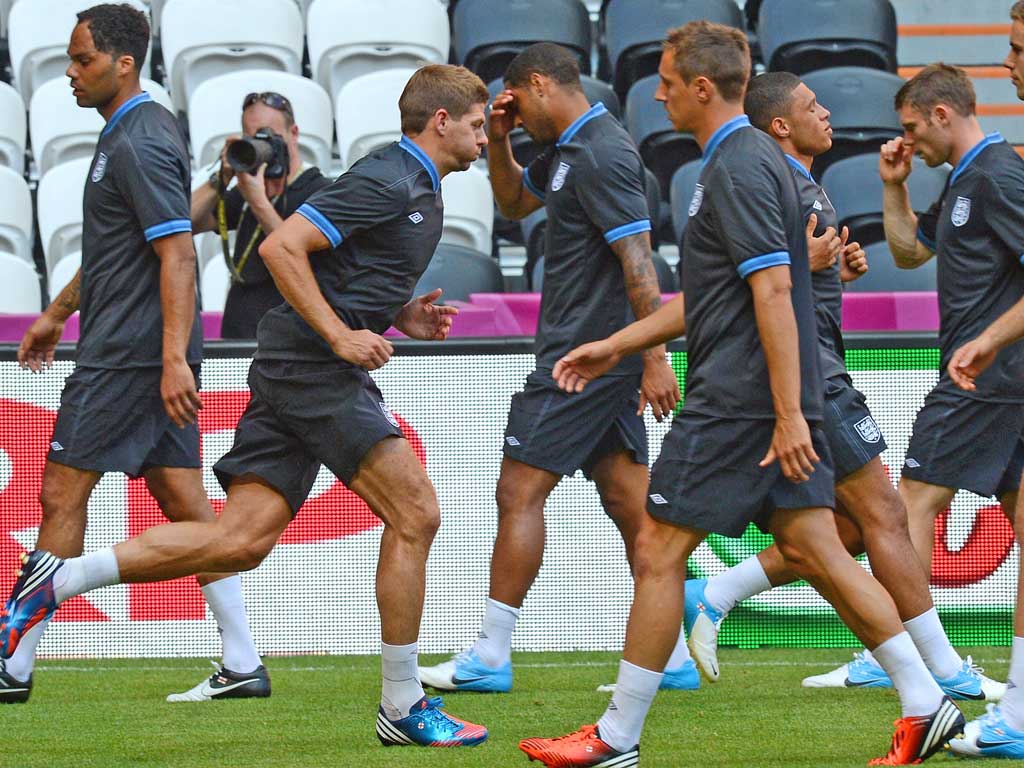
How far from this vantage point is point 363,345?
4.41 meters

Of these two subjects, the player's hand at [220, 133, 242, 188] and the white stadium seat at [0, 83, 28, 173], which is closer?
the player's hand at [220, 133, 242, 188]

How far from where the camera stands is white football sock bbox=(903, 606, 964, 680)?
4906 millimetres

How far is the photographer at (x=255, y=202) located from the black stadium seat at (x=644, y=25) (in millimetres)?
4521

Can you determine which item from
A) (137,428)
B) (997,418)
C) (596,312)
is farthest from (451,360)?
(997,418)

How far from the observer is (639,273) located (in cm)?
533

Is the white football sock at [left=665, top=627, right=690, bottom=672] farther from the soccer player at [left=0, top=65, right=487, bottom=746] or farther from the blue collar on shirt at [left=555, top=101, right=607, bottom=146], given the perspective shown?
the blue collar on shirt at [left=555, top=101, right=607, bottom=146]

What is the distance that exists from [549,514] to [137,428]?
1950 millimetres

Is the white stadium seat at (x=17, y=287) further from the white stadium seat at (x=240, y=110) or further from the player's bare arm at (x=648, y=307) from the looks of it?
the player's bare arm at (x=648, y=307)

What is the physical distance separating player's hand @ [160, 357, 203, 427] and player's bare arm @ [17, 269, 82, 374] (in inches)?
26.1

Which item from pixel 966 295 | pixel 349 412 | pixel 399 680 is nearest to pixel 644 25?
pixel 966 295

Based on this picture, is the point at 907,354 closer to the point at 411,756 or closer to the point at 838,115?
the point at 411,756

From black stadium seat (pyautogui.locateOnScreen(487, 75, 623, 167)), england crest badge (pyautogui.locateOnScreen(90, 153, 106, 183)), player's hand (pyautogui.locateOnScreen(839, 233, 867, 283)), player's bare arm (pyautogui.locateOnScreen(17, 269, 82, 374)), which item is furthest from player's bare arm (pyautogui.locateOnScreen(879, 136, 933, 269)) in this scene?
black stadium seat (pyautogui.locateOnScreen(487, 75, 623, 167))

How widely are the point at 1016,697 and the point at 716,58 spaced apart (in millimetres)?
1744

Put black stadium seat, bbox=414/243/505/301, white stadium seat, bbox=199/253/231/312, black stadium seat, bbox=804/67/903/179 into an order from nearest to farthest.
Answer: black stadium seat, bbox=414/243/505/301, white stadium seat, bbox=199/253/231/312, black stadium seat, bbox=804/67/903/179
